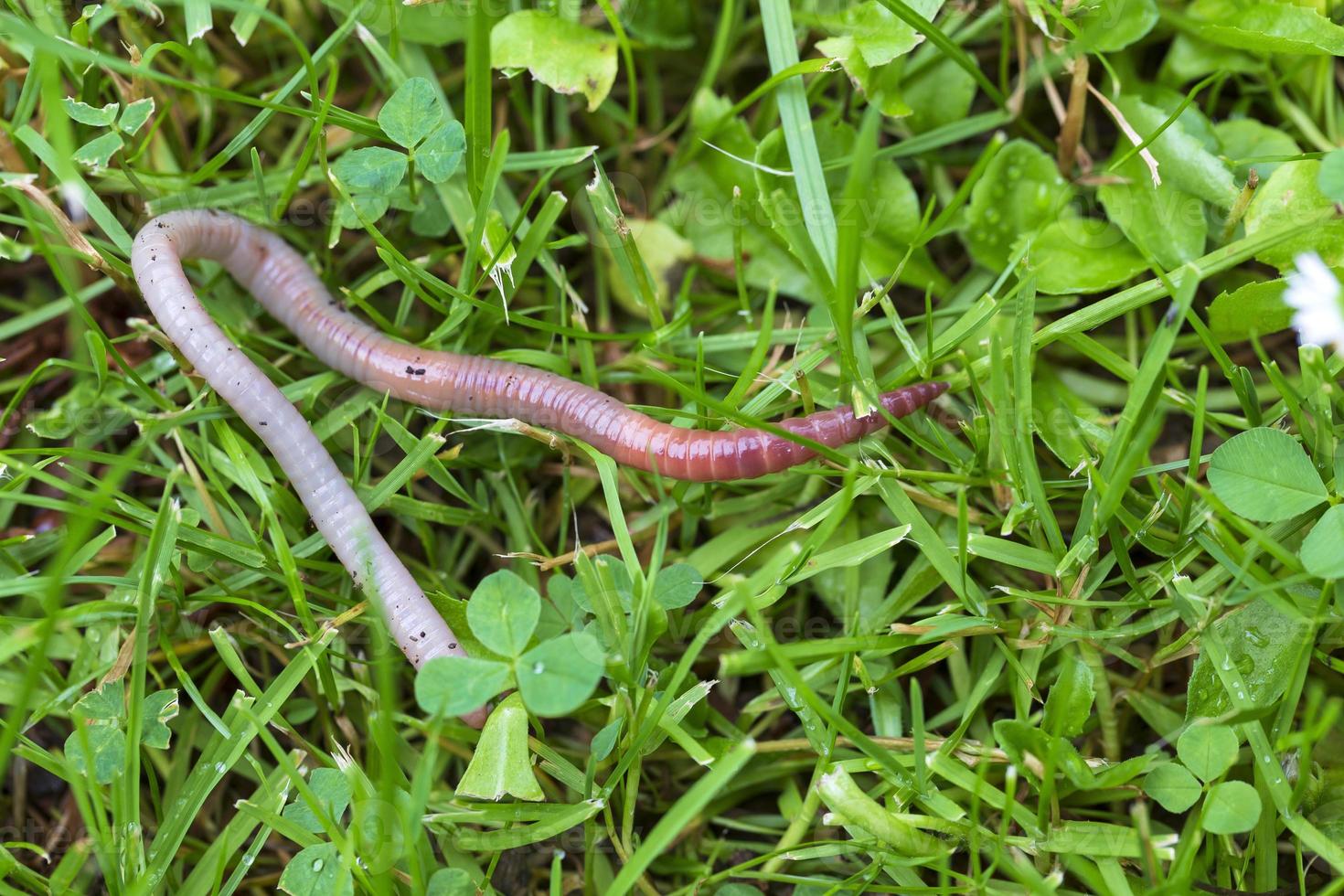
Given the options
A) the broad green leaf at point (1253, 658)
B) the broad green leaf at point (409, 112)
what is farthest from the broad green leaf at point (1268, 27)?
the broad green leaf at point (409, 112)

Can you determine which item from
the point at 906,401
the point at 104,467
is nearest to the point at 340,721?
the point at 104,467

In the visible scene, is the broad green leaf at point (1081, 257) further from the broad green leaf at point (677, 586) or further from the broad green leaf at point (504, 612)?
the broad green leaf at point (504, 612)

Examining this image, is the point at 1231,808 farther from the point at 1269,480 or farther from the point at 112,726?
the point at 112,726

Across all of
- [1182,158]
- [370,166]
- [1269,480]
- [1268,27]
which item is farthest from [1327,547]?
[370,166]

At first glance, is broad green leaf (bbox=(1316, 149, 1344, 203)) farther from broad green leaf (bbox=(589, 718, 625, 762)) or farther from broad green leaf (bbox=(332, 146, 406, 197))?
broad green leaf (bbox=(332, 146, 406, 197))

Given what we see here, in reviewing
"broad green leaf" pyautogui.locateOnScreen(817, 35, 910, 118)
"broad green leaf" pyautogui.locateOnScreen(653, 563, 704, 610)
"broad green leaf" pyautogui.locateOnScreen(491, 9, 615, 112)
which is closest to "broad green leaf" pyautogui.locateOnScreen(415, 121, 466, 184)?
"broad green leaf" pyautogui.locateOnScreen(491, 9, 615, 112)

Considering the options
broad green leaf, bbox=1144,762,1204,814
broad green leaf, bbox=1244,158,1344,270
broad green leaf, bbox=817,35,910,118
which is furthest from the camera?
broad green leaf, bbox=817,35,910,118
